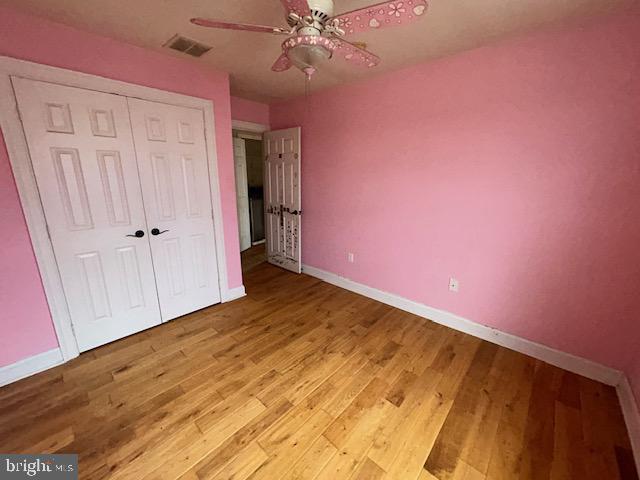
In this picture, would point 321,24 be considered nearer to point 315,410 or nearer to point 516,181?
point 516,181

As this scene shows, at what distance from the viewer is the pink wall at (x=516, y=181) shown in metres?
1.65

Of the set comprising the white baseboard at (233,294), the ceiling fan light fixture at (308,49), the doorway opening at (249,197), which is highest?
the ceiling fan light fixture at (308,49)

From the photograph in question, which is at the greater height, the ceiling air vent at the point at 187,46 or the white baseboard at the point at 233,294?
the ceiling air vent at the point at 187,46

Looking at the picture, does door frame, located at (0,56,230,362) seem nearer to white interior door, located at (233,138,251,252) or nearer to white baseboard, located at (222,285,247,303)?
white baseboard, located at (222,285,247,303)

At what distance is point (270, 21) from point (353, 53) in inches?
27.6

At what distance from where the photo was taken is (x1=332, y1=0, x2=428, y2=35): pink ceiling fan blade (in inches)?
39.7

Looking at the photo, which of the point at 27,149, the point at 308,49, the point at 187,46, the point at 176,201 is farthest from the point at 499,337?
the point at 27,149

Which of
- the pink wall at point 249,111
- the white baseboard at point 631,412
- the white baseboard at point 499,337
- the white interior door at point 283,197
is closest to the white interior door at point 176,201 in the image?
the pink wall at point 249,111

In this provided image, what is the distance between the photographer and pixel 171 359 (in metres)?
2.04

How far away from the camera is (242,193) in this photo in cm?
461

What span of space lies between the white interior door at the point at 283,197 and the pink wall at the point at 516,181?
800 mm

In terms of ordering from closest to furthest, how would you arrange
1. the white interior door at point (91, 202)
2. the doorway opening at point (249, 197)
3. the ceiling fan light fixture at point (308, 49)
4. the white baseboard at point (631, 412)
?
the ceiling fan light fixture at point (308, 49) → the white baseboard at point (631, 412) → the white interior door at point (91, 202) → the doorway opening at point (249, 197)

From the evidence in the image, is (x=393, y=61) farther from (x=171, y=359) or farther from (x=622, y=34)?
(x=171, y=359)

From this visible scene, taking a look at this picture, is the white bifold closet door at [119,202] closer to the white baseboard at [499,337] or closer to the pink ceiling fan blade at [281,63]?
the pink ceiling fan blade at [281,63]
